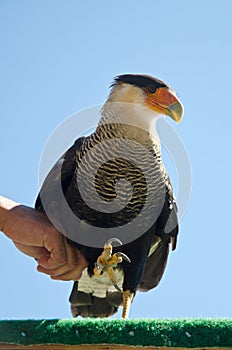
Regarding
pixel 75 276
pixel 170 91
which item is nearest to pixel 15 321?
pixel 75 276

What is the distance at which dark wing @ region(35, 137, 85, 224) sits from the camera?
14.3 ft

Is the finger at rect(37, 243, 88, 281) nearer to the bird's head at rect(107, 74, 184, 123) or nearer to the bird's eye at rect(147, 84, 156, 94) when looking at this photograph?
the bird's head at rect(107, 74, 184, 123)

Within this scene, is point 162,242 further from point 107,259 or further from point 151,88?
point 151,88

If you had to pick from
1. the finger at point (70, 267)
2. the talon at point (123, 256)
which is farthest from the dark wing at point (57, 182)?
the talon at point (123, 256)

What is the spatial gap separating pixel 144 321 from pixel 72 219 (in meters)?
1.90

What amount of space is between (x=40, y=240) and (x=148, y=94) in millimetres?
1670

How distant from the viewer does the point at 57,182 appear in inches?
176

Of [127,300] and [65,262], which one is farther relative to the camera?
[127,300]

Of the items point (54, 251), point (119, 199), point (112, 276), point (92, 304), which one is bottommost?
point (92, 304)

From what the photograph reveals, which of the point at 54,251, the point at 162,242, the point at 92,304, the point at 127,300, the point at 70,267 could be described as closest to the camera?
the point at 54,251

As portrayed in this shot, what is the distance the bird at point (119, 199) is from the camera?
437 cm

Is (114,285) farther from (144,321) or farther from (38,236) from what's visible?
(144,321)

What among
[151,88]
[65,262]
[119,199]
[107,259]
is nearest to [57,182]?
[119,199]

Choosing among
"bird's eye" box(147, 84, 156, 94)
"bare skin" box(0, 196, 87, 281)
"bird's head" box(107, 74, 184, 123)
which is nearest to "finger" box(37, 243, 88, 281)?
"bare skin" box(0, 196, 87, 281)
